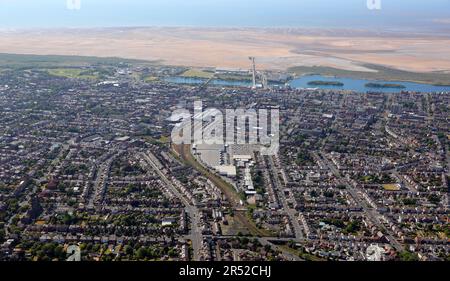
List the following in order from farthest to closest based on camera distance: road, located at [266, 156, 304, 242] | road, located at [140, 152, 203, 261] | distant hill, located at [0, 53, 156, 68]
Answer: distant hill, located at [0, 53, 156, 68], road, located at [266, 156, 304, 242], road, located at [140, 152, 203, 261]

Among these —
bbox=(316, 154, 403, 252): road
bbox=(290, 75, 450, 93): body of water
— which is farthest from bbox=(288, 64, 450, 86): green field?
bbox=(316, 154, 403, 252): road

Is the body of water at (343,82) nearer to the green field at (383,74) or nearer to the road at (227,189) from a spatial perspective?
the green field at (383,74)

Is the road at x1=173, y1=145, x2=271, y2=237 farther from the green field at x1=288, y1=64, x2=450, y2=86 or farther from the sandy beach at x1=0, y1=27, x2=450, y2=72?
the sandy beach at x1=0, y1=27, x2=450, y2=72

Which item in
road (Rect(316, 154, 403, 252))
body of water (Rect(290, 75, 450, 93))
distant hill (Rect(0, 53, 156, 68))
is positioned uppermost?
distant hill (Rect(0, 53, 156, 68))

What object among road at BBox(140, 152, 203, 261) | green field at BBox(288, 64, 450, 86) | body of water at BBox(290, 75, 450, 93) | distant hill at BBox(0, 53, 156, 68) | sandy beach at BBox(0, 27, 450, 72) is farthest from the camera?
sandy beach at BBox(0, 27, 450, 72)

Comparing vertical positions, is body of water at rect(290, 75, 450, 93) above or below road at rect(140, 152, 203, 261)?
above

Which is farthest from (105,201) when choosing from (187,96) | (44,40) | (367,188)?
(44,40)

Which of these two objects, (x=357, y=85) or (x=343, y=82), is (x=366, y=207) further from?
(x=343, y=82)
